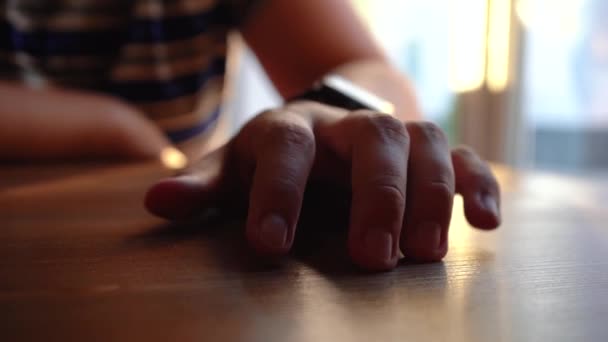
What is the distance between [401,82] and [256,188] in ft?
1.47

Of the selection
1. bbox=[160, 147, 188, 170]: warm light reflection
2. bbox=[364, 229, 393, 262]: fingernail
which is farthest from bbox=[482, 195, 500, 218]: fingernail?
bbox=[160, 147, 188, 170]: warm light reflection

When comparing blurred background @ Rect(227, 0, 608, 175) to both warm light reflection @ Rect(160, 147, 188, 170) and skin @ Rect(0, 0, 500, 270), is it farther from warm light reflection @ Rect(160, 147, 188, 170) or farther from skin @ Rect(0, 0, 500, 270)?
skin @ Rect(0, 0, 500, 270)

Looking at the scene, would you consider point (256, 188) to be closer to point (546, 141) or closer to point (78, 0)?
point (78, 0)

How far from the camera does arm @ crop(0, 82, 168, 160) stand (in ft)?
2.60

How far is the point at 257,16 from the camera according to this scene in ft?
3.10

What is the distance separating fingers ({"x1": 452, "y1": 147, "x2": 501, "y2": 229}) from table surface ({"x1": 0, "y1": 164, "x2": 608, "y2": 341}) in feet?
0.05

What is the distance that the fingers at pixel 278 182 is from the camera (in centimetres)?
31

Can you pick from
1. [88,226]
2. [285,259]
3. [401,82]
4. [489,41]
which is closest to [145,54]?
[401,82]

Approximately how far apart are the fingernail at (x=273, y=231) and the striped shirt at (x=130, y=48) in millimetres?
697

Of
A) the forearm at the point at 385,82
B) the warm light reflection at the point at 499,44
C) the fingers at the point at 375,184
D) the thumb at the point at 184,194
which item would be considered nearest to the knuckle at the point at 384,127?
the fingers at the point at 375,184

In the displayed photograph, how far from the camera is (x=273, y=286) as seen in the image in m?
0.26

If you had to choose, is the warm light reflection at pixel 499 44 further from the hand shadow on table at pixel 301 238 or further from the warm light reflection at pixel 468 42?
the hand shadow on table at pixel 301 238

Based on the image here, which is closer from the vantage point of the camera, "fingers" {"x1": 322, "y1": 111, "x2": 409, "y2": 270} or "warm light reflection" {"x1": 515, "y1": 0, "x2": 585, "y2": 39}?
"fingers" {"x1": 322, "y1": 111, "x2": 409, "y2": 270}

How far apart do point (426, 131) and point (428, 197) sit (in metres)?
0.07
